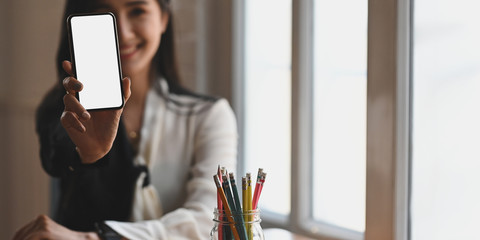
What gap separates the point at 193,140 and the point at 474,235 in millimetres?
633

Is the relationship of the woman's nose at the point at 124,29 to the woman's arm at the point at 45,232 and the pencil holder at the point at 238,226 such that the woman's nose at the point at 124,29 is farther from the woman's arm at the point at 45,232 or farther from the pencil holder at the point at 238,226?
the pencil holder at the point at 238,226

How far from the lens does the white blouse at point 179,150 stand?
1464 millimetres

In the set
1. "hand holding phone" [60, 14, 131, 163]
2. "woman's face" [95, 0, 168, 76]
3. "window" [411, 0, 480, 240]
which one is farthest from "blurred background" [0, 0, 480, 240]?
"hand holding phone" [60, 14, 131, 163]

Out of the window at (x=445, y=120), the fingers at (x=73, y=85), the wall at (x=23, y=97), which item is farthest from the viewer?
the wall at (x=23, y=97)

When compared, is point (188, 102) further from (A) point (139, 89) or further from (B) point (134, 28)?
(B) point (134, 28)

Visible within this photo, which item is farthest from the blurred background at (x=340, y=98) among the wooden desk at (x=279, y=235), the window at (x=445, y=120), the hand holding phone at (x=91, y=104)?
the hand holding phone at (x=91, y=104)

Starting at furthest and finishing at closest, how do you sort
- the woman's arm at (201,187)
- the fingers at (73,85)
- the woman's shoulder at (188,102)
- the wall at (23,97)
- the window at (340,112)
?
1. the wall at (23,97)
2. the woman's shoulder at (188,102)
3. the window at (340,112)
4. the woman's arm at (201,187)
5. the fingers at (73,85)

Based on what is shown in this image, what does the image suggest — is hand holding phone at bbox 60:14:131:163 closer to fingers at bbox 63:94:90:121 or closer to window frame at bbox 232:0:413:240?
fingers at bbox 63:94:90:121

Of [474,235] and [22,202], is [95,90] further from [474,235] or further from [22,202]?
[22,202]

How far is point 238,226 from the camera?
100 centimetres

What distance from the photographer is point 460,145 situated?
3.74 feet

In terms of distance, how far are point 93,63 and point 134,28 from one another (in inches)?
19.6

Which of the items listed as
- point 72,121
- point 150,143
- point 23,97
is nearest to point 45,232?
point 72,121

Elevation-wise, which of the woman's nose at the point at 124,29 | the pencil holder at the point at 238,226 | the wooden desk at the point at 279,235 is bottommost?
the wooden desk at the point at 279,235
